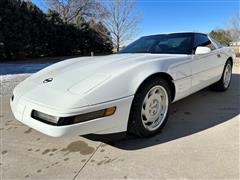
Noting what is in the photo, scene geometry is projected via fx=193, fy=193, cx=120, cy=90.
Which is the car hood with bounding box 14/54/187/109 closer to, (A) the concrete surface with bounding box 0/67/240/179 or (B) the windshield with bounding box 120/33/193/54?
(A) the concrete surface with bounding box 0/67/240/179

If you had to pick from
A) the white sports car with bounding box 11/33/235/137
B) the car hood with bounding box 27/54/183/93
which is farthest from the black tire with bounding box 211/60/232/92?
the car hood with bounding box 27/54/183/93

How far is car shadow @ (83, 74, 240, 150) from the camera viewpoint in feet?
6.94

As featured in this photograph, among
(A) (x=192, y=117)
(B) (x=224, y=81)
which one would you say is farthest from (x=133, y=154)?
(B) (x=224, y=81)

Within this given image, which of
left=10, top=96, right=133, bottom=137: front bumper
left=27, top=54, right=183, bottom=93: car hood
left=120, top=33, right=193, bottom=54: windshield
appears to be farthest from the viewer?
left=120, top=33, right=193, bottom=54: windshield

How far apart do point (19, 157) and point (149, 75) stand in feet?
5.17

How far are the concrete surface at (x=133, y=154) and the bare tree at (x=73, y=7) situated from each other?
19427 mm

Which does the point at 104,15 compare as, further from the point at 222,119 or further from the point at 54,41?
the point at 222,119

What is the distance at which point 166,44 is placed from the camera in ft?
10.1

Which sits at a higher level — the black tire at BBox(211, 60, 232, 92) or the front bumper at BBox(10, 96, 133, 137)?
the front bumper at BBox(10, 96, 133, 137)

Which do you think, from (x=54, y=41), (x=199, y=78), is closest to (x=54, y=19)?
(x=54, y=41)

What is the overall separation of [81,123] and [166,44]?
2.05 metres

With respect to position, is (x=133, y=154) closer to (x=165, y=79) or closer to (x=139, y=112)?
(x=139, y=112)

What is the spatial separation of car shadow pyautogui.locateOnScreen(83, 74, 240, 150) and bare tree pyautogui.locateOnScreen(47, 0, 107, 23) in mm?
18429

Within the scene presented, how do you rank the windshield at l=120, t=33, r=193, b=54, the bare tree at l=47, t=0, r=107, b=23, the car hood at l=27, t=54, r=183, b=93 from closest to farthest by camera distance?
the car hood at l=27, t=54, r=183, b=93 < the windshield at l=120, t=33, r=193, b=54 < the bare tree at l=47, t=0, r=107, b=23
